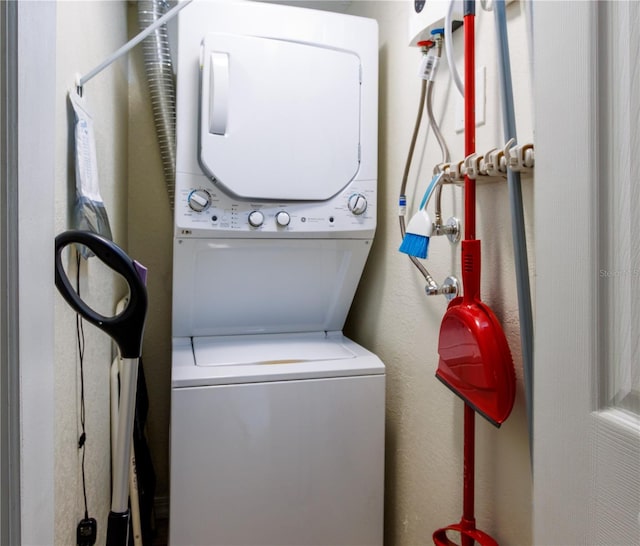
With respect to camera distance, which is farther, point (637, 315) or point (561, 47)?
point (561, 47)

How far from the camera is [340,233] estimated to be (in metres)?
1.68

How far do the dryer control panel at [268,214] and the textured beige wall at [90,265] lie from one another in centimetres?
27

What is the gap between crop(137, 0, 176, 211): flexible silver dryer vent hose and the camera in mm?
1791

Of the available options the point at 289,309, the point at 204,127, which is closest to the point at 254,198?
the point at 204,127

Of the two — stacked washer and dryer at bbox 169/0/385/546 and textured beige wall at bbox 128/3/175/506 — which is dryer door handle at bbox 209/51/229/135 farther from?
textured beige wall at bbox 128/3/175/506

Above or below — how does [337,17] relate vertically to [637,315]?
above

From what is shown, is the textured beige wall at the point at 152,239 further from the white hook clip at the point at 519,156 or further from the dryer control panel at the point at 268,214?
the white hook clip at the point at 519,156

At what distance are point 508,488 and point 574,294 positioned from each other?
0.70m

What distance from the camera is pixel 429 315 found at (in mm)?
1453

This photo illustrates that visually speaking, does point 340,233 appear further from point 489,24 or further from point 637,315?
point 637,315

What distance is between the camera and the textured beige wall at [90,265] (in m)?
0.93

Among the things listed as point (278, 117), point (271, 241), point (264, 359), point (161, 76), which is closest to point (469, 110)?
point (278, 117)

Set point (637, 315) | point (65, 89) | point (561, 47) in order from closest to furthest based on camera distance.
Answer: point (637, 315)
point (561, 47)
point (65, 89)

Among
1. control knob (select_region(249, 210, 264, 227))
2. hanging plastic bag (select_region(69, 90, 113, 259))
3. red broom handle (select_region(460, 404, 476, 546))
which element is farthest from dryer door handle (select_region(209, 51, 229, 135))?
red broom handle (select_region(460, 404, 476, 546))
